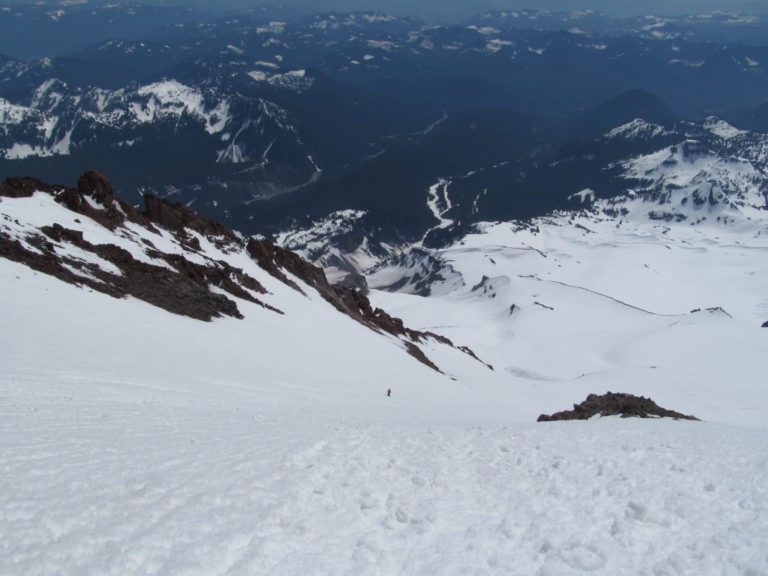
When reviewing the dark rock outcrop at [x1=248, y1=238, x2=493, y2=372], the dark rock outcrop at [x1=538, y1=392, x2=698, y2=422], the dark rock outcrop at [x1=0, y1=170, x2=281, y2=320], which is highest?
the dark rock outcrop at [x1=0, y1=170, x2=281, y2=320]

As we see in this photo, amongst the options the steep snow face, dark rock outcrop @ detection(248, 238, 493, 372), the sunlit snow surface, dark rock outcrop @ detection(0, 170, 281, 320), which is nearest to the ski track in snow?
the sunlit snow surface

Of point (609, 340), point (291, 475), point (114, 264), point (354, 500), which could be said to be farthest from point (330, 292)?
point (354, 500)

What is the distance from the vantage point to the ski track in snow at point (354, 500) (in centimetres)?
737

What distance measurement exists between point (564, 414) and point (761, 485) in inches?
503

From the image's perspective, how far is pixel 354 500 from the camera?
9523 millimetres

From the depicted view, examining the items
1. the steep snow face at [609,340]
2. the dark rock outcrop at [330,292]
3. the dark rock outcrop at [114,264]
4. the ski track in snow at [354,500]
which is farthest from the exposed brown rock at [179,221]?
the ski track in snow at [354,500]

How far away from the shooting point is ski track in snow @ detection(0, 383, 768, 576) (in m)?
7.37

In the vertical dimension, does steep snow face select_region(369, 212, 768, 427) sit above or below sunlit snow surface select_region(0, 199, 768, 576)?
below

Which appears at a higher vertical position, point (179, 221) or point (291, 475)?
point (291, 475)

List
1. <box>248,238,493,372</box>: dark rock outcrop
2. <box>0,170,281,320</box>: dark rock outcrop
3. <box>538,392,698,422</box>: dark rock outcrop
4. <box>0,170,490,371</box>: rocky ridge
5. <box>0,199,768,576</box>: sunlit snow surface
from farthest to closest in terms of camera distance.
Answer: <box>248,238,493,372</box>: dark rock outcrop, <box>0,170,490,371</box>: rocky ridge, <box>0,170,281,320</box>: dark rock outcrop, <box>538,392,698,422</box>: dark rock outcrop, <box>0,199,768,576</box>: sunlit snow surface

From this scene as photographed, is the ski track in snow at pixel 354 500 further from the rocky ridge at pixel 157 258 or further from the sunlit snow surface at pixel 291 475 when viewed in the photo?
the rocky ridge at pixel 157 258

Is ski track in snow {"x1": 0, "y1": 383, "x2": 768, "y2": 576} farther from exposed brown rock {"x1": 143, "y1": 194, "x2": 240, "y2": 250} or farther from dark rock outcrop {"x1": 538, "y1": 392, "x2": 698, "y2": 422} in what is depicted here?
exposed brown rock {"x1": 143, "y1": 194, "x2": 240, "y2": 250}

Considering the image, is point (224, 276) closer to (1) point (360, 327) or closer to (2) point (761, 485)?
(1) point (360, 327)

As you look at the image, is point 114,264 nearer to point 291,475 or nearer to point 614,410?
point 291,475
